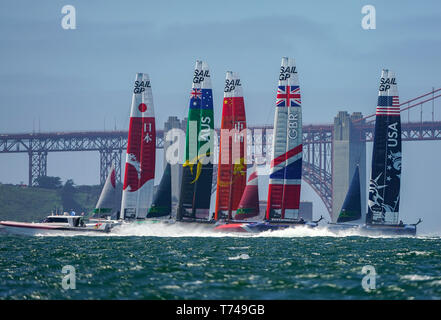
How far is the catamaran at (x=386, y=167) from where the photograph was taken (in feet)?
168

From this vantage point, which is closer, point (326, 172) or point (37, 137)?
point (326, 172)

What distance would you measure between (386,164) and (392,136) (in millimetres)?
1604

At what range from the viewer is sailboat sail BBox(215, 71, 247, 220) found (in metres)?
50.6

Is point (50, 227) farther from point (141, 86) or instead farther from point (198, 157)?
point (141, 86)

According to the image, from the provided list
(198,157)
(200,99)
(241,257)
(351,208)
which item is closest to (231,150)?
(198,157)

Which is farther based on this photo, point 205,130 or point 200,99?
point 200,99

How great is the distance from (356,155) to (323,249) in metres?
73.7

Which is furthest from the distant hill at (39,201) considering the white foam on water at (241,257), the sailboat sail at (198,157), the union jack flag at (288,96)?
the white foam on water at (241,257)

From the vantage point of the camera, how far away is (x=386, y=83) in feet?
170

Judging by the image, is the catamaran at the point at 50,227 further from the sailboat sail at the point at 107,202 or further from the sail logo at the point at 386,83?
the sail logo at the point at 386,83

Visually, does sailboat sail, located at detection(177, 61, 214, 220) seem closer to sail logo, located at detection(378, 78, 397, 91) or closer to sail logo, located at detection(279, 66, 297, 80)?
sail logo, located at detection(279, 66, 297, 80)
